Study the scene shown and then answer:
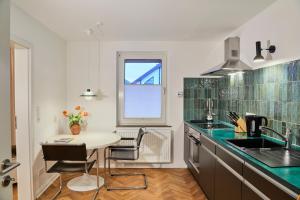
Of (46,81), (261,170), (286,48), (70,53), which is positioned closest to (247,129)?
(286,48)

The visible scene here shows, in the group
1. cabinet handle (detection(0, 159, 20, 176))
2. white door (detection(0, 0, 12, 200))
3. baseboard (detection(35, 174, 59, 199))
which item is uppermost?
white door (detection(0, 0, 12, 200))

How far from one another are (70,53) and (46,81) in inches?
39.9

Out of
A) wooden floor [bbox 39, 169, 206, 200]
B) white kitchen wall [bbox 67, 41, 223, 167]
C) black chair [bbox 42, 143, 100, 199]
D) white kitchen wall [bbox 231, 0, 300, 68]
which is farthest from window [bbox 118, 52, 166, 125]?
white kitchen wall [bbox 231, 0, 300, 68]

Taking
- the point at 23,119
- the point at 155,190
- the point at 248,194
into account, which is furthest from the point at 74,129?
the point at 248,194

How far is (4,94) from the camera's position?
45.6 inches

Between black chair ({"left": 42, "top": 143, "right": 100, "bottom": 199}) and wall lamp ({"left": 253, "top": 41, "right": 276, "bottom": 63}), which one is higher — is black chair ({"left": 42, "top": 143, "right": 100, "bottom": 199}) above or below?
below

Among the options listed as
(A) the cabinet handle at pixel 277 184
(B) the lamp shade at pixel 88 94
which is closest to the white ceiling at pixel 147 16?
(B) the lamp shade at pixel 88 94

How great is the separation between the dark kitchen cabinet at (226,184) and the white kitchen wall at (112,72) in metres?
1.69

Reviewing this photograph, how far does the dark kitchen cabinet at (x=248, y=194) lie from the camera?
1484 millimetres

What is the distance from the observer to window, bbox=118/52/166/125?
395 cm

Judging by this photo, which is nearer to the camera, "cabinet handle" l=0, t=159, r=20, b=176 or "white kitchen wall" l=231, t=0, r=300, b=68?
"cabinet handle" l=0, t=159, r=20, b=176

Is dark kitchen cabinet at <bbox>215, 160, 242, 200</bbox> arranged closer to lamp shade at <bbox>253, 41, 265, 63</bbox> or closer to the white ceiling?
lamp shade at <bbox>253, 41, 265, 63</bbox>

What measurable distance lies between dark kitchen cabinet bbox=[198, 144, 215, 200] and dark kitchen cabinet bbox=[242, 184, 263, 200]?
0.71 m

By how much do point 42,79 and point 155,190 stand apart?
224 centimetres
